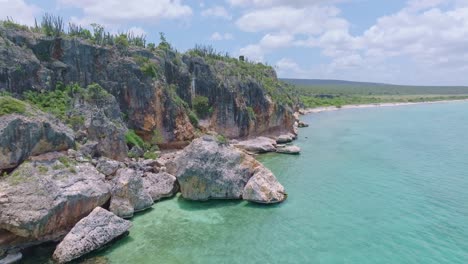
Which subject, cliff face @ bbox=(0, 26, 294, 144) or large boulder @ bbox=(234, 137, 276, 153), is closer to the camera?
cliff face @ bbox=(0, 26, 294, 144)

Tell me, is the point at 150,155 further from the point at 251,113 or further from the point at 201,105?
the point at 251,113

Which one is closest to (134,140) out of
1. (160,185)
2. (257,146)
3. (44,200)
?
(160,185)

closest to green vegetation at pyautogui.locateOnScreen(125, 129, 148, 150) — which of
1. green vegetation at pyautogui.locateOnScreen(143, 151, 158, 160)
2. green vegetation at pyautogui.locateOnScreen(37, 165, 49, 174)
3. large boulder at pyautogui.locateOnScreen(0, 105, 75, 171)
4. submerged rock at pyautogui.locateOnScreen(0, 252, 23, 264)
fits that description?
green vegetation at pyautogui.locateOnScreen(143, 151, 158, 160)

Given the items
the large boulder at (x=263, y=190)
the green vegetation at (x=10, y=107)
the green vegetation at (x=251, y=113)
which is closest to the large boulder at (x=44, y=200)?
the green vegetation at (x=10, y=107)

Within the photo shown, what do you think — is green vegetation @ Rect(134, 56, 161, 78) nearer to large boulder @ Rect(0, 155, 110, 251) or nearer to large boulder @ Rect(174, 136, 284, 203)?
large boulder @ Rect(174, 136, 284, 203)

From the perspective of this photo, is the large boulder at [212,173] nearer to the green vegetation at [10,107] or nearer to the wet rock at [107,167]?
the wet rock at [107,167]

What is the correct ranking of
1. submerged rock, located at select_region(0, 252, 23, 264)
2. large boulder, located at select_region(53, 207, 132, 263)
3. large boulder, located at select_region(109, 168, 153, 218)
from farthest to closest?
large boulder, located at select_region(109, 168, 153, 218) < large boulder, located at select_region(53, 207, 132, 263) < submerged rock, located at select_region(0, 252, 23, 264)
